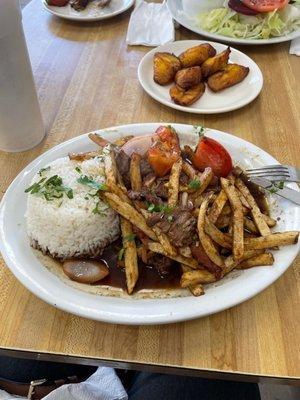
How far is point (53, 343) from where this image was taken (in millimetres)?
956

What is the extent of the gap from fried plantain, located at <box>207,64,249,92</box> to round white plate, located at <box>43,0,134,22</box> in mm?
783

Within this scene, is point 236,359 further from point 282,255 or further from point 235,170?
point 235,170

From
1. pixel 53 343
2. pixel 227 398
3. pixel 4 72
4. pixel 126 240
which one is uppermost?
pixel 4 72

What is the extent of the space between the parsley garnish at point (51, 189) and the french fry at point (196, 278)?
36 cm

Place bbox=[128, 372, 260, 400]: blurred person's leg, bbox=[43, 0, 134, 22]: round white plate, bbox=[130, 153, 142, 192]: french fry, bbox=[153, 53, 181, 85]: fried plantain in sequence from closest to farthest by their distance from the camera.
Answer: bbox=[130, 153, 142, 192]: french fry → bbox=[128, 372, 260, 400]: blurred person's leg → bbox=[153, 53, 181, 85]: fried plantain → bbox=[43, 0, 134, 22]: round white plate

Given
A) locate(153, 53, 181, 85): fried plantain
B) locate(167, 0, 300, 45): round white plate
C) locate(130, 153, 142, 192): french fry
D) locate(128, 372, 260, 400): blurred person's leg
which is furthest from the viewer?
locate(167, 0, 300, 45): round white plate

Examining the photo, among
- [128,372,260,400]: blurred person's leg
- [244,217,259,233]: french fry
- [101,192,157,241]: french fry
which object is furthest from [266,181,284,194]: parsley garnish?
[128,372,260,400]: blurred person's leg

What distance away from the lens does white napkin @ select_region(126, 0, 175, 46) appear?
2.03 m

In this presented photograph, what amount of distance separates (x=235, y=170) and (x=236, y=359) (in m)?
0.51

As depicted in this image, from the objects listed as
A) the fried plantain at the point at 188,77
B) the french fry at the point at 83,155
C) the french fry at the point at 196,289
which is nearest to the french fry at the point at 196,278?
the french fry at the point at 196,289

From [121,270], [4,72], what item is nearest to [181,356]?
[121,270]

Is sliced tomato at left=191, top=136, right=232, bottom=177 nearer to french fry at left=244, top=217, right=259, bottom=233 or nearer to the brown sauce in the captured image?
french fry at left=244, top=217, right=259, bottom=233

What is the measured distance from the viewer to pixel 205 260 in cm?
99

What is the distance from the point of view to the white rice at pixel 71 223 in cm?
106
